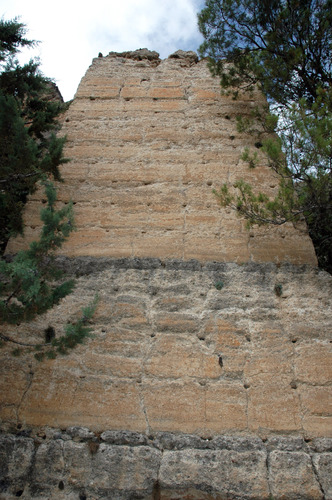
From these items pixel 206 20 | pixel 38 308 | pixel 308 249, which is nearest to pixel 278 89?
pixel 206 20

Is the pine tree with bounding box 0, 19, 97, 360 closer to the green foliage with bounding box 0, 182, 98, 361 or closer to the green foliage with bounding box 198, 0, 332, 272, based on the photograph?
the green foliage with bounding box 0, 182, 98, 361

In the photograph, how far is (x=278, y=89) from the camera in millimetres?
4848

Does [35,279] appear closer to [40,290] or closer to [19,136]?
[40,290]

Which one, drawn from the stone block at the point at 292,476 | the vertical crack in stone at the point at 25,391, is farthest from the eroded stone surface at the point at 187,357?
the stone block at the point at 292,476

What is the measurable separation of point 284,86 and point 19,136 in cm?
309

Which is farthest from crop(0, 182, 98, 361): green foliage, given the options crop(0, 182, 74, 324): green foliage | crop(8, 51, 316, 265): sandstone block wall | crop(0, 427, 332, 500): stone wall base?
crop(8, 51, 316, 265): sandstone block wall

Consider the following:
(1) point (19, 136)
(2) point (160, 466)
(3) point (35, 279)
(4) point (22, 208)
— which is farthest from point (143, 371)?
(4) point (22, 208)

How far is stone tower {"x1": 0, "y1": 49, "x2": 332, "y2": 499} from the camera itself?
2600 millimetres

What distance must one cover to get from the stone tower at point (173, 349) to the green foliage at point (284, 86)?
11.9 inches

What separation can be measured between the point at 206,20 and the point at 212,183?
7.40ft

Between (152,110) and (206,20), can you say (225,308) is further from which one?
(206,20)

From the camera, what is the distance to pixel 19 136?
3059mm

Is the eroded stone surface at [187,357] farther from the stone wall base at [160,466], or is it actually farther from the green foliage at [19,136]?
the green foliage at [19,136]

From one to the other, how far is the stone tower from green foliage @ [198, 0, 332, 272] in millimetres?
302
